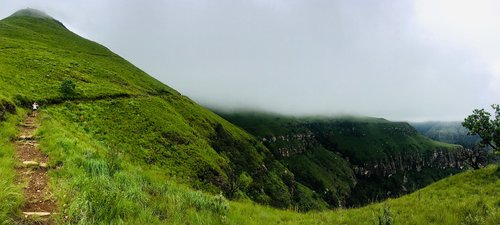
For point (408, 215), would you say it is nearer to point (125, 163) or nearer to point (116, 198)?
point (116, 198)

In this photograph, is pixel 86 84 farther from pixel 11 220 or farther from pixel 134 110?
pixel 11 220

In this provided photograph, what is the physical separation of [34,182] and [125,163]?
5.39 m

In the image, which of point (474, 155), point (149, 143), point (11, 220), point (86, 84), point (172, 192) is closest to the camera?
point (11, 220)

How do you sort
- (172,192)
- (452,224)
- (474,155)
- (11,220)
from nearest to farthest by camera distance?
1. (11,220)
2. (452,224)
3. (172,192)
4. (474,155)

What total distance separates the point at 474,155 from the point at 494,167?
923 inches

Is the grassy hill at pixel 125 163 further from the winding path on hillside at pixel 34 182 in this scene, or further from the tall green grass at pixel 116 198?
the winding path on hillside at pixel 34 182

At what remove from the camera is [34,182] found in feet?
41.0

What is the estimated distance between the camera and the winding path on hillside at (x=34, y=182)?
30.8 feet

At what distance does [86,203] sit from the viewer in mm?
9375

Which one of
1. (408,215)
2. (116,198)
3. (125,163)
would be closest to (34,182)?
(116,198)

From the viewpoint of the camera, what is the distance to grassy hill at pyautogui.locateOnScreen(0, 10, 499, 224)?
10.7m

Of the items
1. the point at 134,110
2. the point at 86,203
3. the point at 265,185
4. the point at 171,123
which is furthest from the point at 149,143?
the point at 265,185

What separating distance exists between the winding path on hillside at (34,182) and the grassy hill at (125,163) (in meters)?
0.32

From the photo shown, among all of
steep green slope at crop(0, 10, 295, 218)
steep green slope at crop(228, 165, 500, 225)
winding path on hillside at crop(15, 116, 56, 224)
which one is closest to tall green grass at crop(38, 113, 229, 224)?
winding path on hillside at crop(15, 116, 56, 224)
